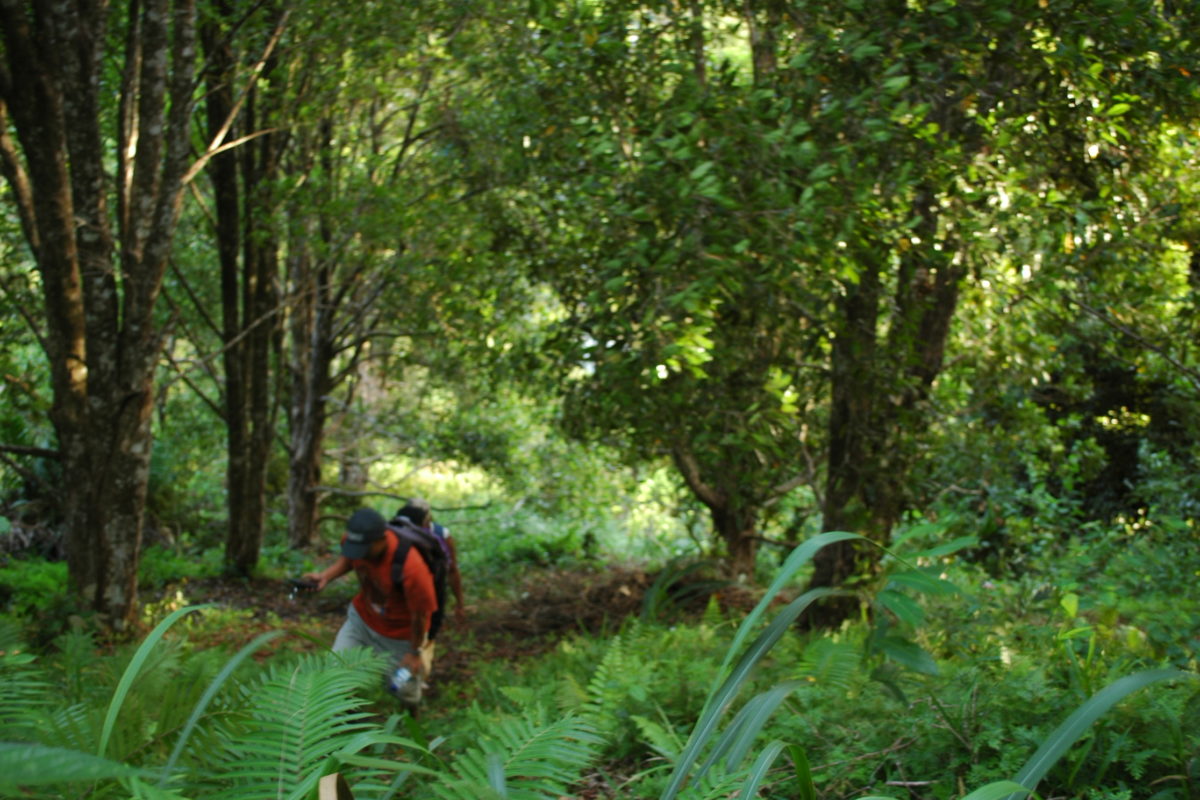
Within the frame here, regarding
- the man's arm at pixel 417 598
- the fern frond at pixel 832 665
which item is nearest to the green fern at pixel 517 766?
the fern frond at pixel 832 665

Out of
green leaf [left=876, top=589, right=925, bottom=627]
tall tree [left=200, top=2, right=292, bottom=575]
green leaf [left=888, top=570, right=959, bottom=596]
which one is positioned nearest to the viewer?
green leaf [left=888, top=570, right=959, bottom=596]

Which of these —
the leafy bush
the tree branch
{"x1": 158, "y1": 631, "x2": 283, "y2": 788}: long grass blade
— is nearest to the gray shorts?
the leafy bush

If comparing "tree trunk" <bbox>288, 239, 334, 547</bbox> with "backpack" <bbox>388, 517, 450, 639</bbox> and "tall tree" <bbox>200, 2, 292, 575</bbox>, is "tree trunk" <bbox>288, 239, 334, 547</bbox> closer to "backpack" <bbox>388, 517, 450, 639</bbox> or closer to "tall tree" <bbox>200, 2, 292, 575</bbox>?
"tall tree" <bbox>200, 2, 292, 575</bbox>

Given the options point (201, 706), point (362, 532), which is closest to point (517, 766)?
point (201, 706)

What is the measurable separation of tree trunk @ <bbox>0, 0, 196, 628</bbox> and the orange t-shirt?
2.23 meters

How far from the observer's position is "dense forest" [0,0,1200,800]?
116 inches

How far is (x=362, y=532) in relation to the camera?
6406 mm

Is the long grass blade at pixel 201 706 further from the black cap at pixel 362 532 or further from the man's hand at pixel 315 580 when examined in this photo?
the man's hand at pixel 315 580

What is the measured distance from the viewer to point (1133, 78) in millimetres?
5645

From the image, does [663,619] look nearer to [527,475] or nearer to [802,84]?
[802,84]

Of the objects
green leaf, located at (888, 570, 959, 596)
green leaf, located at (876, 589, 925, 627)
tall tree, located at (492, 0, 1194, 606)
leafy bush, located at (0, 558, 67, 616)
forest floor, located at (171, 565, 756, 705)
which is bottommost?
forest floor, located at (171, 565, 756, 705)

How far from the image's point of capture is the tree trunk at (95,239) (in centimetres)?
726

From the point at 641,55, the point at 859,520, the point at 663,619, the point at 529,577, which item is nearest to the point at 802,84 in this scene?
the point at 641,55

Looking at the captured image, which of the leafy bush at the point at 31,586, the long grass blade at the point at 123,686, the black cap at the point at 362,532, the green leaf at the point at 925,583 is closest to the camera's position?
the long grass blade at the point at 123,686
